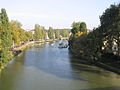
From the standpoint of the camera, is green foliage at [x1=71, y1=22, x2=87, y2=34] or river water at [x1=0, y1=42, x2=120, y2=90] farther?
green foliage at [x1=71, y1=22, x2=87, y2=34]

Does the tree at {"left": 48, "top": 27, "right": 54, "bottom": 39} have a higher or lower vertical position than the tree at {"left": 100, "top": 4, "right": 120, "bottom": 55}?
higher

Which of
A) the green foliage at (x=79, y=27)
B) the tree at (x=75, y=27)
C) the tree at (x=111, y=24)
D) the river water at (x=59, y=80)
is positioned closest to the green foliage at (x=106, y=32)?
the tree at (x=111, y=24)

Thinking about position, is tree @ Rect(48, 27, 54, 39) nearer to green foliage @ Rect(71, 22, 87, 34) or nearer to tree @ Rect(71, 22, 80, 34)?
tree @ Rect(71, 22, 80, 34)

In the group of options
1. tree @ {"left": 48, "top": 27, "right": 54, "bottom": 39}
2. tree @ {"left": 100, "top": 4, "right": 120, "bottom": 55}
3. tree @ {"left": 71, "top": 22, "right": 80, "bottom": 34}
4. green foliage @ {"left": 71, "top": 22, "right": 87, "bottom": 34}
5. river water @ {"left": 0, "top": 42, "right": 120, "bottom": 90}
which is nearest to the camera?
river water @ {"left": 0, "top": 42, "right": 120, "bottom": 90}

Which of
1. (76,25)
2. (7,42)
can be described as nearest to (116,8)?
(7,42)

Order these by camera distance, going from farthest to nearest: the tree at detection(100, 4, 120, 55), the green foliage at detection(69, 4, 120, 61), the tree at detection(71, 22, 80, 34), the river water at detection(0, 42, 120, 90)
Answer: the tree at detection(71, 22, 80, 34) → the green foliage at detection(69, 4, 120, 61) → the tree at detection(100, 4, 120, 55) → the river water at detection(0, 42, 120, 90)

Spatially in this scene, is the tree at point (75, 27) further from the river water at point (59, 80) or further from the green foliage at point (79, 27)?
the river water at point (59, 80)

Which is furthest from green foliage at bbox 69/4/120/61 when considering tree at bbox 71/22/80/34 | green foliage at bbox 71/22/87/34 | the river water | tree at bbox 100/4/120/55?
tree at bbox 71/22/80/34

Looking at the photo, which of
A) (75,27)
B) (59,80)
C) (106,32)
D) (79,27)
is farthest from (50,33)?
(59,80)

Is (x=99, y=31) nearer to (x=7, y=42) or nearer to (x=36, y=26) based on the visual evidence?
(x=7, y=42)

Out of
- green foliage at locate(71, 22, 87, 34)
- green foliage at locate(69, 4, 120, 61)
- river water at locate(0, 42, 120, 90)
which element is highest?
green foliage at locate(71, 22, 87, 34)

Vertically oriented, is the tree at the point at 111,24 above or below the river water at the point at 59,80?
above

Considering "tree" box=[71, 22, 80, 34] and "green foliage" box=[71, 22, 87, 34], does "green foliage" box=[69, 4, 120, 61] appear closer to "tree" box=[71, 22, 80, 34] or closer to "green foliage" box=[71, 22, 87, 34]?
"green foliage" box=[71, 22, 87, 34]

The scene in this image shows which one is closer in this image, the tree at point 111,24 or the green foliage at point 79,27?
the tree at point 111,24
